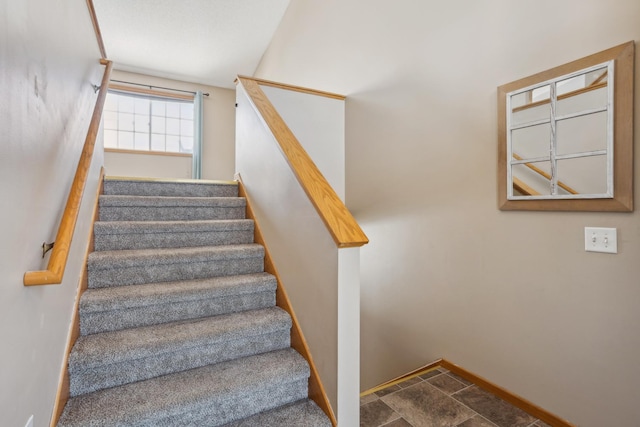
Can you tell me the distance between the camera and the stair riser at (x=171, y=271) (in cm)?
191

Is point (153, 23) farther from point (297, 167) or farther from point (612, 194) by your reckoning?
point (612, 194)

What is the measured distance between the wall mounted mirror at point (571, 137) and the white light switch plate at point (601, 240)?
0.10 m

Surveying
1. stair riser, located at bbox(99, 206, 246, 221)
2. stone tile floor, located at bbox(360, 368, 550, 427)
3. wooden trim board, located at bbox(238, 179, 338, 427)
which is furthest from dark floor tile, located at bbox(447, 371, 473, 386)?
stair riser, located at bbox(99, 206, 246, 221)

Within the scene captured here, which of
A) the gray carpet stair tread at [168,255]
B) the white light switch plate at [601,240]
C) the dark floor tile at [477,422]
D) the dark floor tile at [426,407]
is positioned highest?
the white light switch plate at [601,240]

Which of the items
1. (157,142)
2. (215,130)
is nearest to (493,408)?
(215,130)

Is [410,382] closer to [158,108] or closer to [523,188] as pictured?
[523,188]

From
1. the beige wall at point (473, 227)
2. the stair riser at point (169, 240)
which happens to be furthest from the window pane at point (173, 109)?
the stair riser at point (169, 240)

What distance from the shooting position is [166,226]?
228cm

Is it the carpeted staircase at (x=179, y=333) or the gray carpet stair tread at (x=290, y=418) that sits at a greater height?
the carpeted staircase at (x=179, y=333)

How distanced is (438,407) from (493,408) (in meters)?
0.30

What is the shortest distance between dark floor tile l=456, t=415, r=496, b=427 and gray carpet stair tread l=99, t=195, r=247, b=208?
209cm

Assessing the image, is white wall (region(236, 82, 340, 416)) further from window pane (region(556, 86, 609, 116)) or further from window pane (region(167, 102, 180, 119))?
window pane (region(167, 102, 180, 119))

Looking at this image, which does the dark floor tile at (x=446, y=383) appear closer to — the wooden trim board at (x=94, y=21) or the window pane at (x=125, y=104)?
the wooden trim board at (x=94, y=21)

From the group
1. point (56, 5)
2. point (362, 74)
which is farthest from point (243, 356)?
point (362, 74)
